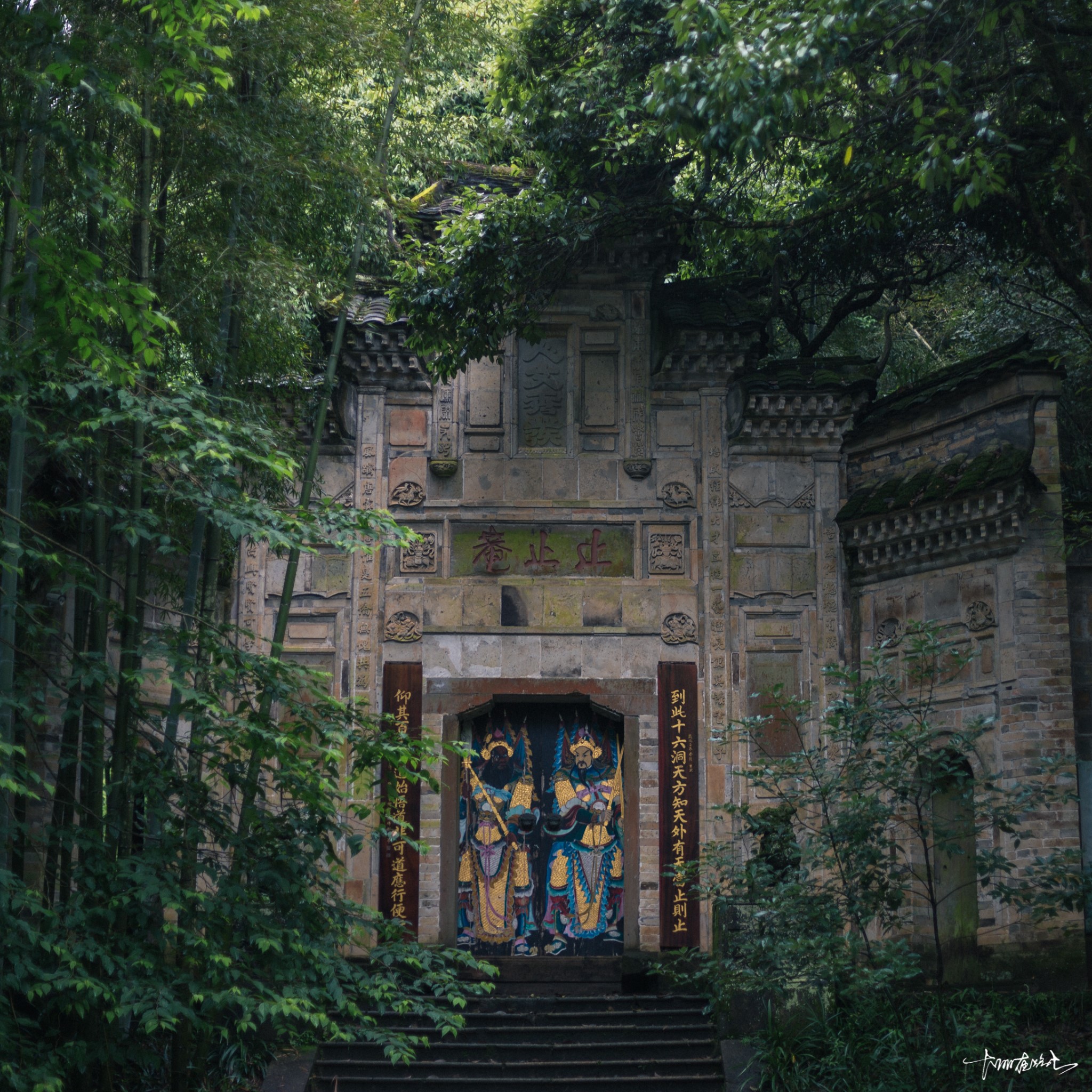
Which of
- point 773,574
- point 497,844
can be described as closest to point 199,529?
point 497,844

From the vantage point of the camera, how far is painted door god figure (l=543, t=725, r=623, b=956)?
1188 centimetres

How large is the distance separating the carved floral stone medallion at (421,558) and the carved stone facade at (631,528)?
0.08ft

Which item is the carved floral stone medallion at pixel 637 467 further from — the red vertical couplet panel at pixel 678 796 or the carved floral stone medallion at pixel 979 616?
the carved floral stone medallion at pixel 979 616

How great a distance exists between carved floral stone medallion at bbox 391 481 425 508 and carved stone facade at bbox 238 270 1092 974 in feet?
0.08

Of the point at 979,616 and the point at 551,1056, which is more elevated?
the point at 979,616

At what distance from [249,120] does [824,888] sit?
6.37m

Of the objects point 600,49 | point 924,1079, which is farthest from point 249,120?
point 924,1079

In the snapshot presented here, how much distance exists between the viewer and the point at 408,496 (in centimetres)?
1239

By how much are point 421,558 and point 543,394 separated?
2138mm

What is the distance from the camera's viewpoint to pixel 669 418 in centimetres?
1272

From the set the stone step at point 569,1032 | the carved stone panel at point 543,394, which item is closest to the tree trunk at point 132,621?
the stone step at point 569,1032

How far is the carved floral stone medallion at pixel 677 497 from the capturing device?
41.0 ft

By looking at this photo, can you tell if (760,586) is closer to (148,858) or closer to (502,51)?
(502,51)

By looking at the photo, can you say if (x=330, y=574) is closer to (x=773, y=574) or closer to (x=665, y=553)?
(x=665, y=553)
